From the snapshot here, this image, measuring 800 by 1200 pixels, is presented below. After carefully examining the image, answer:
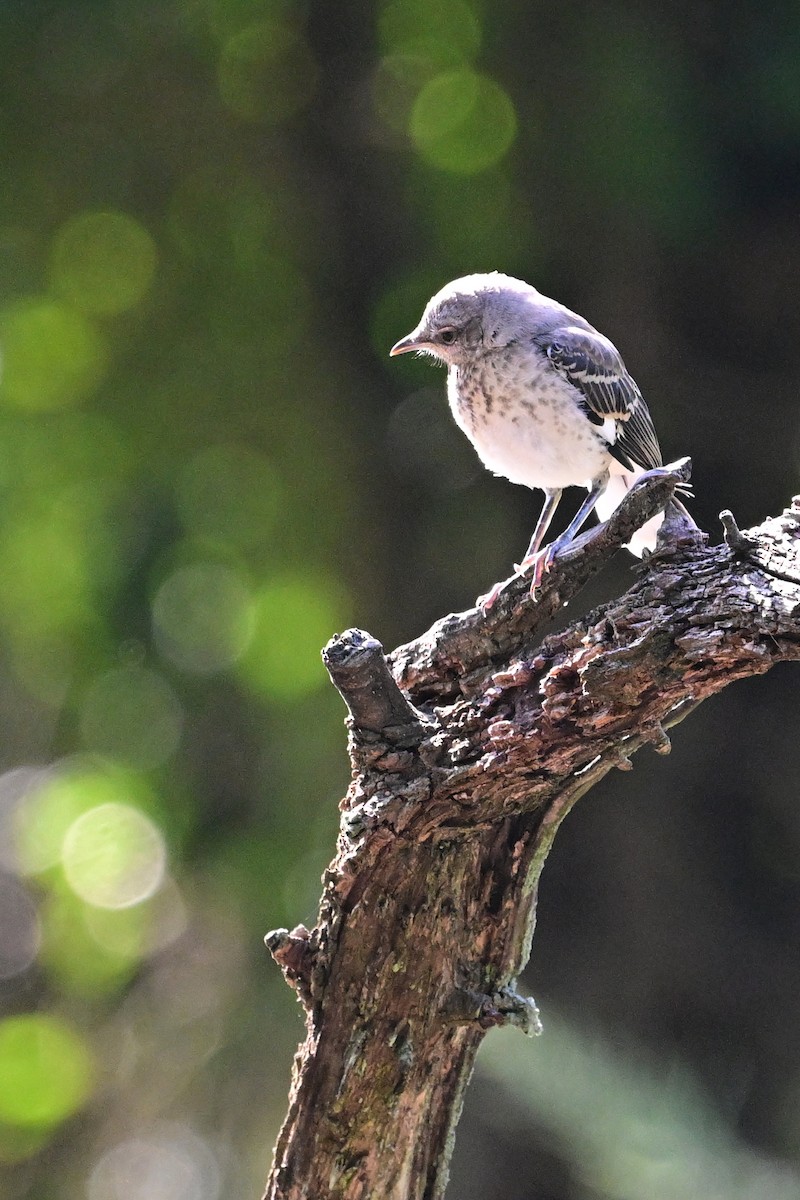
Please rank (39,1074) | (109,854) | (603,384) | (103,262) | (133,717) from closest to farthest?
(603,384) < (39,1074) < (109,854) < (103,262) < (133,717)

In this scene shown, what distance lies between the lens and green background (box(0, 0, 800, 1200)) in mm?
5363

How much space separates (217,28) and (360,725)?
4198mm

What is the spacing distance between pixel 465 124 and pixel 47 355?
2.12 m

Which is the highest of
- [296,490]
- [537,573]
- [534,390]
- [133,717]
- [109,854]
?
[296,490]

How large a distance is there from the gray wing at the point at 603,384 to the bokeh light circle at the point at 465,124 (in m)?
2.08

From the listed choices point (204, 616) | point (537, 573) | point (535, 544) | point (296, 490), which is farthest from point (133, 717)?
point (537, 573)

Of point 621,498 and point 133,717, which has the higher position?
point 133,717

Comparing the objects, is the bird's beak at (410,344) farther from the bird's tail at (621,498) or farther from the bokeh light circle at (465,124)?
the bokeh light circle at (465,124)

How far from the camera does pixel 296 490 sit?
5.98 meters

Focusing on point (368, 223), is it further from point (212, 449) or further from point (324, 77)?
point (212, 449)

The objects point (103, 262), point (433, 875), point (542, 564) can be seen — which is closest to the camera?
point (433, 875)

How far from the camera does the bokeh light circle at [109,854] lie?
18.9 feet

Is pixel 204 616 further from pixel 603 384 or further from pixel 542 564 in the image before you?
pixel 542 564

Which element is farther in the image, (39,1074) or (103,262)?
(103,262)
